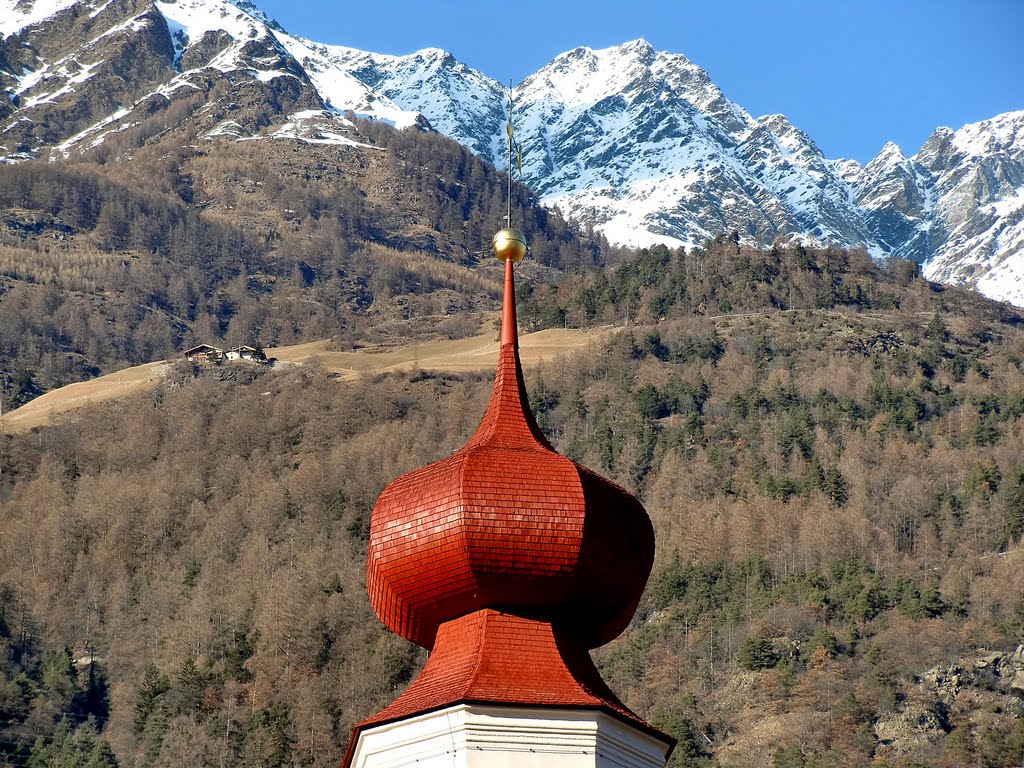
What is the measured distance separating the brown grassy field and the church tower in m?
113

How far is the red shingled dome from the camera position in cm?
2712

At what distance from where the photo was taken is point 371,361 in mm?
163500

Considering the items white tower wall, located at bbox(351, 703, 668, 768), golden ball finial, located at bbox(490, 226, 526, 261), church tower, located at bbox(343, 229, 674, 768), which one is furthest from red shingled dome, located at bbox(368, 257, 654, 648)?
golden ball finial, located at bbox(490, 226, 526, 261)

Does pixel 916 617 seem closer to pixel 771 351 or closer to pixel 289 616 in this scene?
pixel 289 616

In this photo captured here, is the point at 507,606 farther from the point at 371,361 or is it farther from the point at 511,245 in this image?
the point at 371,361

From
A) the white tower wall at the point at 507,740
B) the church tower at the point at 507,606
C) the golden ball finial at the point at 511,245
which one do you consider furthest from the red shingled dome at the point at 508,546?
the golden ball finial at the point at 511,245

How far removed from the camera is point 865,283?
15700 cm

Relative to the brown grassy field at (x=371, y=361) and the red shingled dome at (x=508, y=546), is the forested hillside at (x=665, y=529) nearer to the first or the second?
the brown grassy field at (x=371, y=361)

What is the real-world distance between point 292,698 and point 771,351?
61188 mm

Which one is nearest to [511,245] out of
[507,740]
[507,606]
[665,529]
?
[507,606]

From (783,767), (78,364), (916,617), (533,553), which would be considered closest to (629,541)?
(533,553)

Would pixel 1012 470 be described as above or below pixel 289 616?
above

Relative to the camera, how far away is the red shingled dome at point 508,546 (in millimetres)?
27125

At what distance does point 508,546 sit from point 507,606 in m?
0.87
